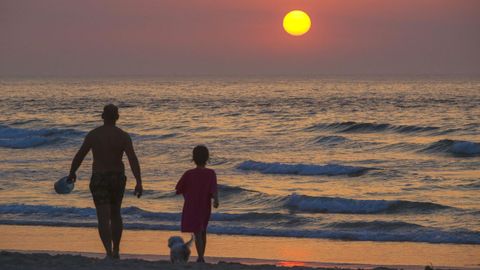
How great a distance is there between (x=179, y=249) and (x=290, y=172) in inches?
564

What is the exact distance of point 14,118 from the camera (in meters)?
46.8

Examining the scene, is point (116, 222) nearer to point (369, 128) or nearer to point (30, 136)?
point (30, 136)

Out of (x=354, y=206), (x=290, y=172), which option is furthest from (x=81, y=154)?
(x=290, y=172)

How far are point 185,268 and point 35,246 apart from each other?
14.7ft

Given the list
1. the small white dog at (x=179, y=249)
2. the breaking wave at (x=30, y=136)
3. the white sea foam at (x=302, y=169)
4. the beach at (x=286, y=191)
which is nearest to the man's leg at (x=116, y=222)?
the small white dog at (x=179, y=249)

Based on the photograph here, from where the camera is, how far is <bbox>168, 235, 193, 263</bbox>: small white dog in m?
8.70

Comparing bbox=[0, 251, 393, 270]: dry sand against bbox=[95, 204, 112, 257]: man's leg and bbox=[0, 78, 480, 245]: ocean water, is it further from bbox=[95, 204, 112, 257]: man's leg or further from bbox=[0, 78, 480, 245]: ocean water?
bbox=[0, 78, 480, 245]: ocean water

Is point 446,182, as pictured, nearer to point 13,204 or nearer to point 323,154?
point 323,154

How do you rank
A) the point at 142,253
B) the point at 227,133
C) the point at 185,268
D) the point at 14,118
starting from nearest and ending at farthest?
the point at 185,268 → the point at 142,253 → the point at 227,133 → the point at 14,118

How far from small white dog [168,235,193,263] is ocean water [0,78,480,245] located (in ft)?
16.4

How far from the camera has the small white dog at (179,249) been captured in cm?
870

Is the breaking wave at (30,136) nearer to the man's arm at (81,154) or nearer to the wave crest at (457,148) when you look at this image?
the wave crest at (457,148)

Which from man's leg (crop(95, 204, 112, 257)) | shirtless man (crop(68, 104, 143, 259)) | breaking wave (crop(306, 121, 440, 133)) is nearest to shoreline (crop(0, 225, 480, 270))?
man's leg (crop(95, 204, 112, 257))

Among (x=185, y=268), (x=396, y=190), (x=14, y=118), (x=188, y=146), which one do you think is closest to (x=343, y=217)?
(x=396, y=190)
